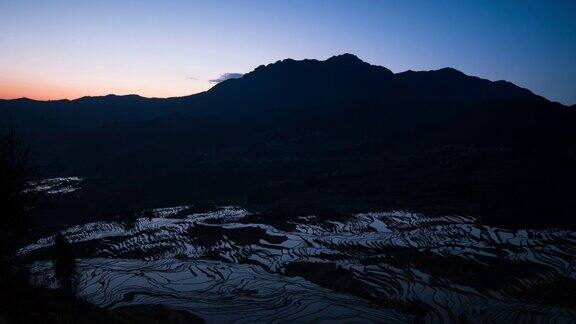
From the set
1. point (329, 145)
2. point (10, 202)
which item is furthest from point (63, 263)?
point (329, 145)

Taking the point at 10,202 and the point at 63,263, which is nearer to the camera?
the point at 10,202

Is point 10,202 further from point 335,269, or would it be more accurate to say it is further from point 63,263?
point 335,269

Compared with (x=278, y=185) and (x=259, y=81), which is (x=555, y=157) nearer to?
(x=278, y=185)

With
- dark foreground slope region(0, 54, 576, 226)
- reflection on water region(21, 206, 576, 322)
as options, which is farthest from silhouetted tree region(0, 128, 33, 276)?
reflection on water region(21, 206, 576, 322)

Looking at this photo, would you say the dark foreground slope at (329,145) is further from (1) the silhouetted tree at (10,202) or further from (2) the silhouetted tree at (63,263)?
(2) the silhouetted tree at (63,263)

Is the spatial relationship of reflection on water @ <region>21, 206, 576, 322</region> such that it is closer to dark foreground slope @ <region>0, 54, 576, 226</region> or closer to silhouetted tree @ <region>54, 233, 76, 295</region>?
silhouetted tree @ <region>54, 233, 76, 295</region>

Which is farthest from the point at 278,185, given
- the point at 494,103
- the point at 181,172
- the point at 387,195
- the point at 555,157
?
the point at 494,103
